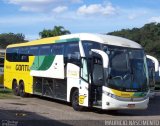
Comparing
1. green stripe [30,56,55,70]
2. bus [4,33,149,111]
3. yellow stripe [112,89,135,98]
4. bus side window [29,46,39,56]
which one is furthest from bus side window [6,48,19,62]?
yellow stripe [112,89,135,98]

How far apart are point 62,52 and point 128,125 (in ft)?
24.1

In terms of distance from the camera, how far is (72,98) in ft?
66.3

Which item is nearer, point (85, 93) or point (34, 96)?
point (85, 93)

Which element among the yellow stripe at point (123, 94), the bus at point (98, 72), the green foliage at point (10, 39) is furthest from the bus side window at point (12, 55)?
the green foliage at point (10, 39)

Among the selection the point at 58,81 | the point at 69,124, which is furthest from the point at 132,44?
the point at 69,124

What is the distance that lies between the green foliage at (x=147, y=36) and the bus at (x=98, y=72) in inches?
2621

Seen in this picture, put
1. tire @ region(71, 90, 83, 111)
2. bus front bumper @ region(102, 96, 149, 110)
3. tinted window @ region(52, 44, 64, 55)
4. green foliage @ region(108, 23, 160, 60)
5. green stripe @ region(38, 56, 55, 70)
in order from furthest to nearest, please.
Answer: green foliage @ region(108, 23, 160, 60), green stripe @ region(38, 56, 55, 70), tinted window @ region(52, 44, 64, 55), tire @ region(71, 90, 83, 111), bus front bumper @ region(102, 96, 149, 110)

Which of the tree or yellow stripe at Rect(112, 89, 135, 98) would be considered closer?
yellow stripe at Rect(112, 89, 135, 98)

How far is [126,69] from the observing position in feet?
60.2

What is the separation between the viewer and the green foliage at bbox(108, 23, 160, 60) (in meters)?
87.8

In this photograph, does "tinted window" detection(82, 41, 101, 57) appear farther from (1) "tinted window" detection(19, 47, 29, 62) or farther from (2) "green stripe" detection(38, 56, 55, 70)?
(1) "tinted window" detection(19, 47, 29, 62)

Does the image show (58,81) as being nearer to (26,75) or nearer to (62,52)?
(62,52)

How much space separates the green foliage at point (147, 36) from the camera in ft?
288

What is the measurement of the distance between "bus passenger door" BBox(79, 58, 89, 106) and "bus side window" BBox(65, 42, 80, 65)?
0.56 metres
